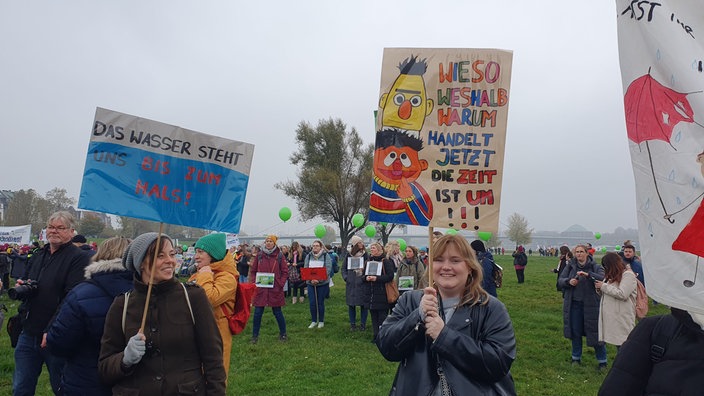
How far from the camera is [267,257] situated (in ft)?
34.3

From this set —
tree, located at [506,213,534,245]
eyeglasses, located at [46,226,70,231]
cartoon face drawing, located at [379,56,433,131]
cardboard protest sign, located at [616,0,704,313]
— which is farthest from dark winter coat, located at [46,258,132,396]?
tree, located at [506,213,534,245]

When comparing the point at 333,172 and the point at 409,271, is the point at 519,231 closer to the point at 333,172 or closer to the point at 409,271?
the point at 333,172

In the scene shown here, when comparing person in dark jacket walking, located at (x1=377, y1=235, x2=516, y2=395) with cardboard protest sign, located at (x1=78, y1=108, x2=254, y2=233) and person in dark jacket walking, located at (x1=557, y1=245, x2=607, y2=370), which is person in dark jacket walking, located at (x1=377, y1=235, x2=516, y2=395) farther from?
person in dark jacket walking, located at (x1=557, y1=245, x2=607, y2=370)

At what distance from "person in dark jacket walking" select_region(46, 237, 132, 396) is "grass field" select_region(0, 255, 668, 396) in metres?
3.40

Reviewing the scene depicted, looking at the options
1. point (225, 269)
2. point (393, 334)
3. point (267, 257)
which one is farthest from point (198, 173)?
point (267, 257)

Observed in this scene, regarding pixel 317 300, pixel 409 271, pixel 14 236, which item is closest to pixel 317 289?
pixel 317 300

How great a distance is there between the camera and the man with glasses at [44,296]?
476 centimetres

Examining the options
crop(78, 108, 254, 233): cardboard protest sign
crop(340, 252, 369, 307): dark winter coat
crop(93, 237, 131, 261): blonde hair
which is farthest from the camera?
crop(340, 252, 369, 307): dark winter coat

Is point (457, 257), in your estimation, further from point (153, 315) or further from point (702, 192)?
point (153, 315)

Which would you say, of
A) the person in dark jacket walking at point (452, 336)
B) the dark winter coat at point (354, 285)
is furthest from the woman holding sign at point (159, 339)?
the dark winter coat at point (354, 285)

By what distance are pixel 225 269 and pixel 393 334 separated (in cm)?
266

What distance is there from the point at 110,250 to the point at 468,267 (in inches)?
112

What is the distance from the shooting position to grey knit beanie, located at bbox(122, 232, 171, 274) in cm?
342

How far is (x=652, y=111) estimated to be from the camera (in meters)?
2.16
